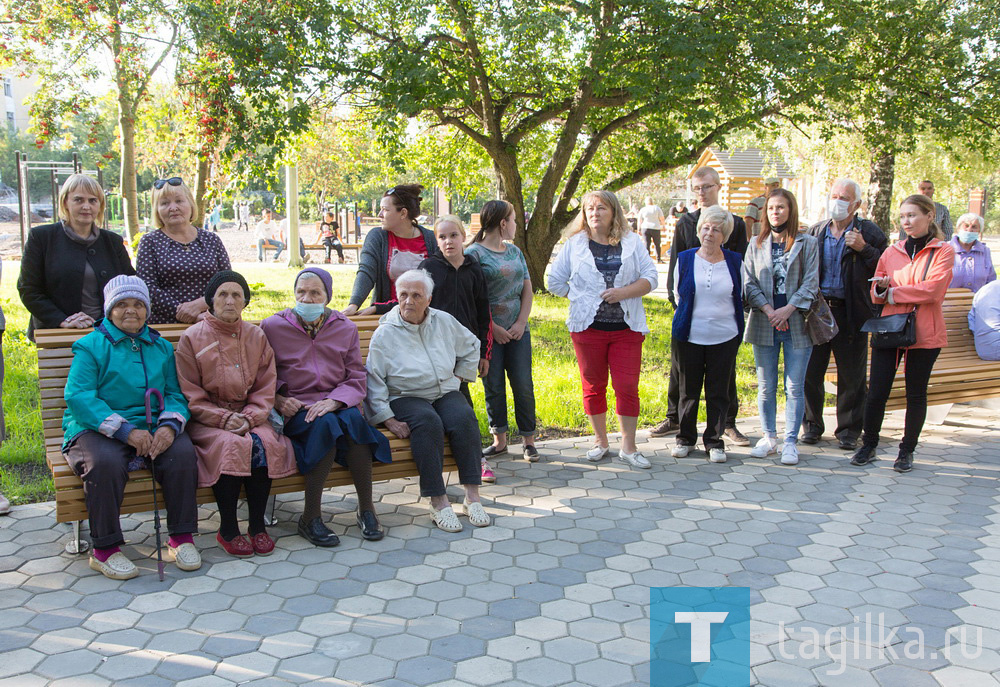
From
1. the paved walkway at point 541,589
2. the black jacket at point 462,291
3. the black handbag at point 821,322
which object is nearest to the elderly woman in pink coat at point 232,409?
the paved walkway at point 541,589

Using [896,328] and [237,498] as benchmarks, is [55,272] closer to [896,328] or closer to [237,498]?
[237,498]

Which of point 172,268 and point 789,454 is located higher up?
point 172,268

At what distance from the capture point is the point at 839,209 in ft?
20.3

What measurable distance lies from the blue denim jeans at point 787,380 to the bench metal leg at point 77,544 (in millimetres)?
4501

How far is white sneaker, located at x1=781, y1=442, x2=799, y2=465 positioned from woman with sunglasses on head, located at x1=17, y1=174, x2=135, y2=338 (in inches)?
181

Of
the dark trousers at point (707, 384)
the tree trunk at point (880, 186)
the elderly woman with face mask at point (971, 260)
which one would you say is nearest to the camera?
the dark trousers at point (707, 384)

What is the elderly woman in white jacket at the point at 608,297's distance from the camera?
5875 mm

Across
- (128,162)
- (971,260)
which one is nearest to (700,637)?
(971,260)

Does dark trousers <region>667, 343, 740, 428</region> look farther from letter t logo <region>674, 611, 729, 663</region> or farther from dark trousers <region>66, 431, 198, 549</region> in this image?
dark trousers <region>66, 431, 198, 549</region>

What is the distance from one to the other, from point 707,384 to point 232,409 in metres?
3.30

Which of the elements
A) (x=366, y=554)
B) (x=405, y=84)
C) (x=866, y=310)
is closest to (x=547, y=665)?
(x=366, y=554)

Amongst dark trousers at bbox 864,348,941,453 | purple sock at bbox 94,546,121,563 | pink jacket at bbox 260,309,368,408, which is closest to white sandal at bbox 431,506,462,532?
pink jacket at bbox 260,309,368,408

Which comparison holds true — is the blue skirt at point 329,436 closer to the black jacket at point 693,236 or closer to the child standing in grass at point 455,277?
the child standing in grass at point 455,277

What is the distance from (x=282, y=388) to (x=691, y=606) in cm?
250
